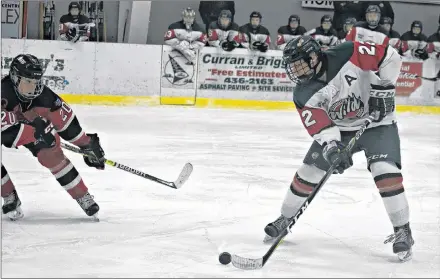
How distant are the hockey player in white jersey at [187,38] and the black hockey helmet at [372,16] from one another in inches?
65.1

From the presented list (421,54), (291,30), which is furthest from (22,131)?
(421,54)

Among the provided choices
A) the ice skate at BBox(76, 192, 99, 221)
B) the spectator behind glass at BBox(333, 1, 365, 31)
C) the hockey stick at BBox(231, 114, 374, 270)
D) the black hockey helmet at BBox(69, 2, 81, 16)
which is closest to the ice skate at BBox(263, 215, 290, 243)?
the hockey stick at BBox(231, 114, 374, 270)

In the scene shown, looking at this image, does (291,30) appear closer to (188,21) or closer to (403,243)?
(188,21)

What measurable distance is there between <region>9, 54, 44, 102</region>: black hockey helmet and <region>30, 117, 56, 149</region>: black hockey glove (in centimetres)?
11

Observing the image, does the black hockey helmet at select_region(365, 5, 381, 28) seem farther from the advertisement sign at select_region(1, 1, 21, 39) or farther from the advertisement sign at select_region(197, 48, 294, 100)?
the advertisement sign at select_region(1, 1, 21, 39)

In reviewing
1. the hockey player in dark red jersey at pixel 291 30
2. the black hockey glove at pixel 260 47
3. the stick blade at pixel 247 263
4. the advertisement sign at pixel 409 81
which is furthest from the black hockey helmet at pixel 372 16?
the stick blade at pixel 247 263

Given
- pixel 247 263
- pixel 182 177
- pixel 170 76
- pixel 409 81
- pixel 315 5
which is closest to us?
pixel 247 263

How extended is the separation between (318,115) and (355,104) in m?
0.20

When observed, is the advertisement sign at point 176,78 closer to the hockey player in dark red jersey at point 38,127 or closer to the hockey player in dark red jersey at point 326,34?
the hockey player in dark red jersey at point 326,34

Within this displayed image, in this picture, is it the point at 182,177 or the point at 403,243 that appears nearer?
the point at 403,243

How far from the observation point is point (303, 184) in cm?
314

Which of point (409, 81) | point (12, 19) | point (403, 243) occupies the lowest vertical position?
point (409, 81)

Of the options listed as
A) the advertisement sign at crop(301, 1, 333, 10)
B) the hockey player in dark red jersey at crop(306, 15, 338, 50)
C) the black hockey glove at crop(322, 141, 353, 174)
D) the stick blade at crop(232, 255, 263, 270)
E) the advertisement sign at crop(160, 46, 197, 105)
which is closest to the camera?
the stick blade at crop(232, 255, 263, 270)

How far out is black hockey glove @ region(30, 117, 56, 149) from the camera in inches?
122
